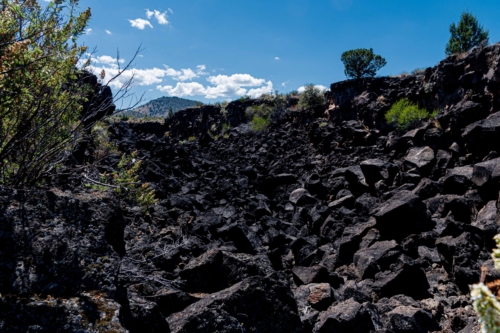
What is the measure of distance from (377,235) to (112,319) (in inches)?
256

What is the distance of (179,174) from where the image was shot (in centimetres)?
1741

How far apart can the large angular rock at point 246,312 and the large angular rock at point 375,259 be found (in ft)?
10.7

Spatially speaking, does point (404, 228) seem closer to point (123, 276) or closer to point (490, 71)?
point (123, 276)

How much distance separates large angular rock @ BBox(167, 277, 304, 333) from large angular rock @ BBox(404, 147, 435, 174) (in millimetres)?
9663

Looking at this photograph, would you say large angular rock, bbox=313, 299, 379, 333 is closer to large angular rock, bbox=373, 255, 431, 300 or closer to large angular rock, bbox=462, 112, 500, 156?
large angular rock, bbox=373, 255, 431, 300

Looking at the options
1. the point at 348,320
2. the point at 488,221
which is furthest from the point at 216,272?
the point at 488,221

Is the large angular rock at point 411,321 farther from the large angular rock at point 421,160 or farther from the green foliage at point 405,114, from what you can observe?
the green foliage at point 405,114

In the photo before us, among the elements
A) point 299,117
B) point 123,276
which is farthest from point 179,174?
point 299,117

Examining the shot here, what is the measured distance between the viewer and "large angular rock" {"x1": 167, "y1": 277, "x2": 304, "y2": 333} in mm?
3225

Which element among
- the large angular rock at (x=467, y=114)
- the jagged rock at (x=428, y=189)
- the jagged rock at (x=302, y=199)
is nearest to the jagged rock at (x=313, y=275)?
the jagged rock at (x=428, y=189)

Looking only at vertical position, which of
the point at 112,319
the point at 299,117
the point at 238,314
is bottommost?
the point at 238,314

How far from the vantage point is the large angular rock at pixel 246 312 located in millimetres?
3225

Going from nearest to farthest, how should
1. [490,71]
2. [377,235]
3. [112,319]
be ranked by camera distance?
[112,319] → [377,235] → [490,71]

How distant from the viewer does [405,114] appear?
776 inches
